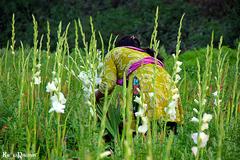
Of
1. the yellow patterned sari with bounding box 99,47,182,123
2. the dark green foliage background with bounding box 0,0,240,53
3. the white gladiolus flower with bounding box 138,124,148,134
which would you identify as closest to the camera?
the white gladiolus flower with bounding box 138,124,148,134

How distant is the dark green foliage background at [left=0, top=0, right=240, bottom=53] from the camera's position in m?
11.6

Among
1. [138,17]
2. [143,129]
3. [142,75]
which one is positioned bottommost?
[143,129]

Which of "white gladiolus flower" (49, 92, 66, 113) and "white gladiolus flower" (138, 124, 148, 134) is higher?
"white gladiolus flower" (49, 92, 66, 113)

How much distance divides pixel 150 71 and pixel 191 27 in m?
9.64

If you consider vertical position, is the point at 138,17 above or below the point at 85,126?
above

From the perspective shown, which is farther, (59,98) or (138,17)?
(138,17)

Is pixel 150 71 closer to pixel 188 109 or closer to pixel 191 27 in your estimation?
pixel 188 109

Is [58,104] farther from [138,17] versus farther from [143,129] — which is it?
[138,17]

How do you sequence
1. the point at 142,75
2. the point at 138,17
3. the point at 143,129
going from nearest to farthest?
the point at 143,129 → the point at 142,75 → the point at 138,17

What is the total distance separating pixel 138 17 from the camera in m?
13.4

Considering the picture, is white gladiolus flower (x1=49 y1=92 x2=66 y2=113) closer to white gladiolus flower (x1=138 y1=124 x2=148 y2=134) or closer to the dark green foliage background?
white gladiolus flower (x1=138 y1=124 x2=148 y2=134)

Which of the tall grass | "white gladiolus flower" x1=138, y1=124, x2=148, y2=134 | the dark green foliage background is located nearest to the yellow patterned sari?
the tall grass

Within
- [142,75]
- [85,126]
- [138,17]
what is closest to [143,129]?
[85,126]

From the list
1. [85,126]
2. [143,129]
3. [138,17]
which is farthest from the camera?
[138,17]
